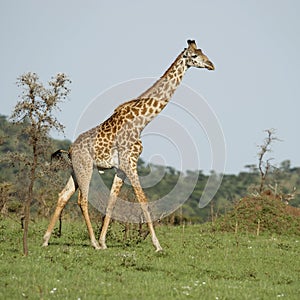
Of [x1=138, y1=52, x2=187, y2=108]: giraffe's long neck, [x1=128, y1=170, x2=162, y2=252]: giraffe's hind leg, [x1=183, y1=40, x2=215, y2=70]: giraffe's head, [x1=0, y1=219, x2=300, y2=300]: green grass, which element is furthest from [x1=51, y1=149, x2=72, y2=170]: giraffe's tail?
[x1=183, y1=40, x2=215, y2=70]: giraffe's head

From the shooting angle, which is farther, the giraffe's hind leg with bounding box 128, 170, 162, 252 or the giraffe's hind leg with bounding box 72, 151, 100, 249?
the giraffe's hind leg with bounding box 72, 151, 100, 249

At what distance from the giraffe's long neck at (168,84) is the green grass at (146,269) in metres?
3.67

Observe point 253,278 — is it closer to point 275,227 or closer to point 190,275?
point 190,275

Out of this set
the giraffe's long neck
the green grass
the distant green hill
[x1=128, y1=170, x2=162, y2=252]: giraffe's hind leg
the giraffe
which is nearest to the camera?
the green grass

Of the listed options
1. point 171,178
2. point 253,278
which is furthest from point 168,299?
point 171,178

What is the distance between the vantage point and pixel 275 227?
20.4 m

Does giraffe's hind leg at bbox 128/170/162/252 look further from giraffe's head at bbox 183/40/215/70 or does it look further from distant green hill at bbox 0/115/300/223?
distant green hill at bbox 0/115/300/223

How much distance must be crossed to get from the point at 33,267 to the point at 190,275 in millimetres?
2856

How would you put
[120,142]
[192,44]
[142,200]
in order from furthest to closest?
[192,44] < [120,142] < [142,200]

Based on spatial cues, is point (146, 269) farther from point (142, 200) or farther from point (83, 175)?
point (83, 175)

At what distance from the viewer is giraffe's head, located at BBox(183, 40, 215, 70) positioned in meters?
14.7

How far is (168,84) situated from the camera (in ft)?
49.6

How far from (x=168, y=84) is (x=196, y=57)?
3.17ft

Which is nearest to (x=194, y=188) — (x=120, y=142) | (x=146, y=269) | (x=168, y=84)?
(x=168, y=84)
